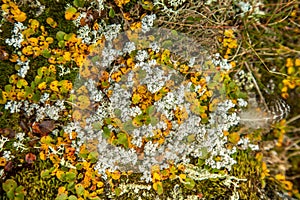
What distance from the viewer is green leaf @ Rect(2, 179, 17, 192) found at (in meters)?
1.82

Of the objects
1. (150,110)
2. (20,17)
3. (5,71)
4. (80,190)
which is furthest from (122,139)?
(20,17)

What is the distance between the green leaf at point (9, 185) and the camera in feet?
5.97

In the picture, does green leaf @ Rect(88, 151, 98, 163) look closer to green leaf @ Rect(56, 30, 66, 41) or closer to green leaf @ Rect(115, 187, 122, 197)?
green leaf @ Rect(115, 187, 122, 197)

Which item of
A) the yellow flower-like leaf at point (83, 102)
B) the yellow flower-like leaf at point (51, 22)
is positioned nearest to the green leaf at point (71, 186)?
the yellow flower-like leaf at point (83, 102)

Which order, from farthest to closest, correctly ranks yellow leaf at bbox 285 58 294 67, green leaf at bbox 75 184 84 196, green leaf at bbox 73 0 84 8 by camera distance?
1. yellow leaf at bbox 285 58 294 67
2. green leaf at bbox 73 0 84 8
3. green leaf at bbox 75 184 84 196

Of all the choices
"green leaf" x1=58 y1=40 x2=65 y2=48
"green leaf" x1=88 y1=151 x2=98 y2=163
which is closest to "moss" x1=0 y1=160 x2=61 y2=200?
"green leaf" x1=88 y1=151 x2=98 y2=163

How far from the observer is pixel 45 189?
73.1 inches

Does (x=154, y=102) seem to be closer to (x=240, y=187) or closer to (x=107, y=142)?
(x=107, y=142)

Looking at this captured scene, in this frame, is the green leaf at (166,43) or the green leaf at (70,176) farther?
the green leaf at (166,43)

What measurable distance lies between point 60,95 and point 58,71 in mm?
113

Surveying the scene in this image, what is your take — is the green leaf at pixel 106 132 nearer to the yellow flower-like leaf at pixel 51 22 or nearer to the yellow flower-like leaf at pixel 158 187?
the yellow flower-like leaf at pixel 158 187

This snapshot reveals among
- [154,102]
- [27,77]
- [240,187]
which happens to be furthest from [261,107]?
[27,77]

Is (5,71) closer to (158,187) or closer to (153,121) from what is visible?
(153,121)

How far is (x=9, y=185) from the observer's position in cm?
182
